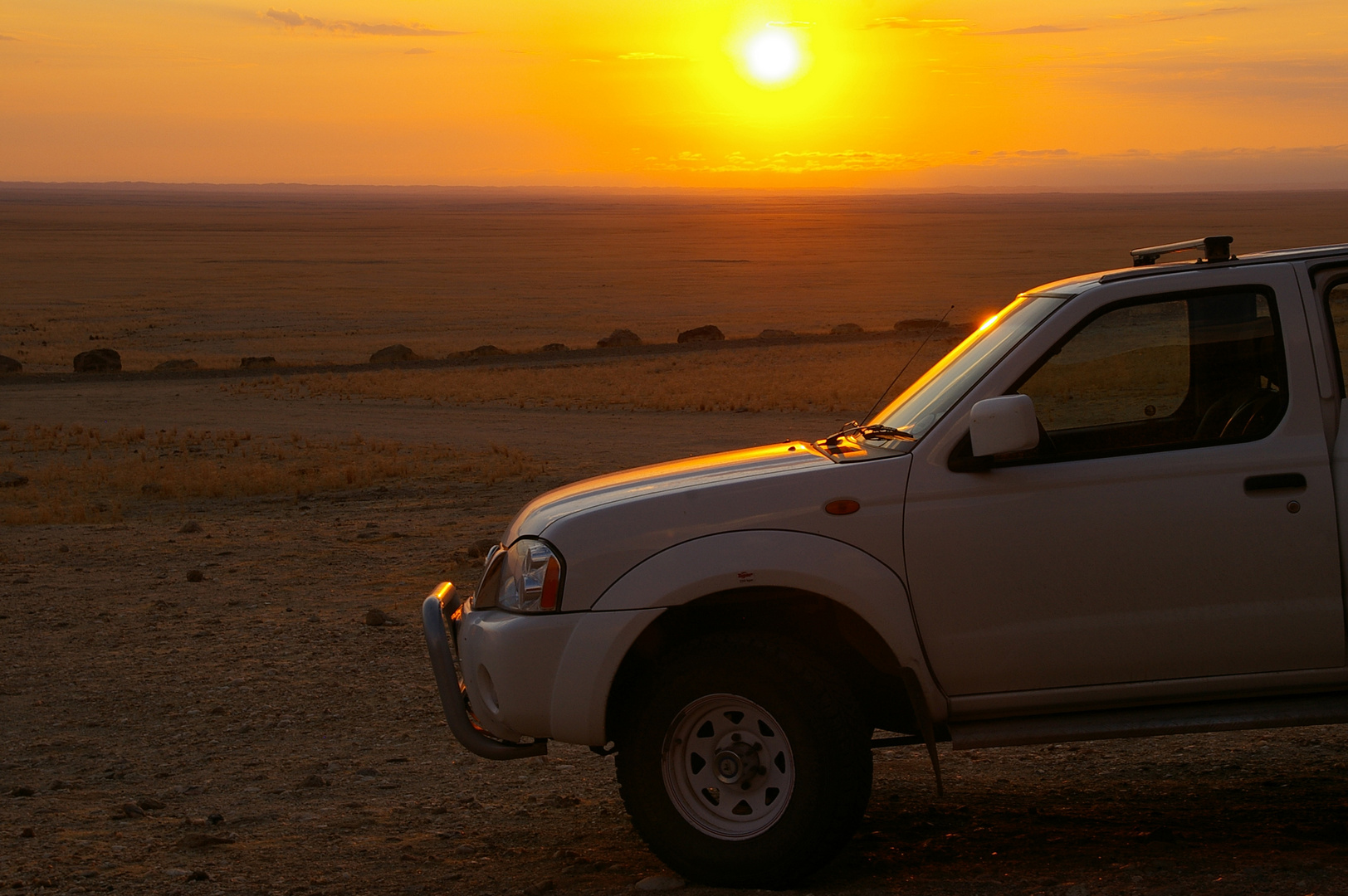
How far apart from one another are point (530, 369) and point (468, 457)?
1521 centimetres

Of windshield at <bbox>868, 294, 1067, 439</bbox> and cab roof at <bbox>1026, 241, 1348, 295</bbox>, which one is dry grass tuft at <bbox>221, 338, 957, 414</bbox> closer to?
windshield at <bbox>868, 294, 1067, 439</bbox>

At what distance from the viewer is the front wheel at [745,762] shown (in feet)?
12.6

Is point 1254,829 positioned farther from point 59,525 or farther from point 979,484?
point 59,525

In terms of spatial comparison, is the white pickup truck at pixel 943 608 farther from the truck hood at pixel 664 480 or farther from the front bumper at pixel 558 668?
the truck hood at pixel 664 480

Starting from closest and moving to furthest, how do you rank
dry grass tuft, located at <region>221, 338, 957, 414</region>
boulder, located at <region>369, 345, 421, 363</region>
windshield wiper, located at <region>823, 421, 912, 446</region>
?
windshield wiper, located at <region>823, 421, 912, 446</region> → dry grass tuft, located at <region>221, 338, 957, 414</region> → boulder, located at <region>369, 345, 421, 363</region>

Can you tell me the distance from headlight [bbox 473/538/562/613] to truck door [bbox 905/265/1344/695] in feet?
3.63

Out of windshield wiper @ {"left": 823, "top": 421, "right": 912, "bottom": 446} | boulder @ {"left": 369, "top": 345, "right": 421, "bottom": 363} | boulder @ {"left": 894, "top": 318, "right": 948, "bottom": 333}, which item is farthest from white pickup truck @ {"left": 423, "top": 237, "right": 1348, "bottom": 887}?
boulder @ {"left": 894, "top": 318, "right": 948, "bottom": 333}

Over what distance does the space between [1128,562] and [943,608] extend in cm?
58

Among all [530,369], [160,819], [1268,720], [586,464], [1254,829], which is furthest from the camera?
[530,369]

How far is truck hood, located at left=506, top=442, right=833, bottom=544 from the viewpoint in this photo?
422cm

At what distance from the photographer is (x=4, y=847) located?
4590 millimetres

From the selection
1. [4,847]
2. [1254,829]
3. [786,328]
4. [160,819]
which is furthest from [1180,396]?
[786,328]

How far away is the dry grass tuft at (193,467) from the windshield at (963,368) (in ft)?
35.4

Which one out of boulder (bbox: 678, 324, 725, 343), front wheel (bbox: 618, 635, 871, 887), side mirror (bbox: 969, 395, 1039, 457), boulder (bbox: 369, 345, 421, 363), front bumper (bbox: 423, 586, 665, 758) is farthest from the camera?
boulder (bbox: 678, 324, 725, 343)
